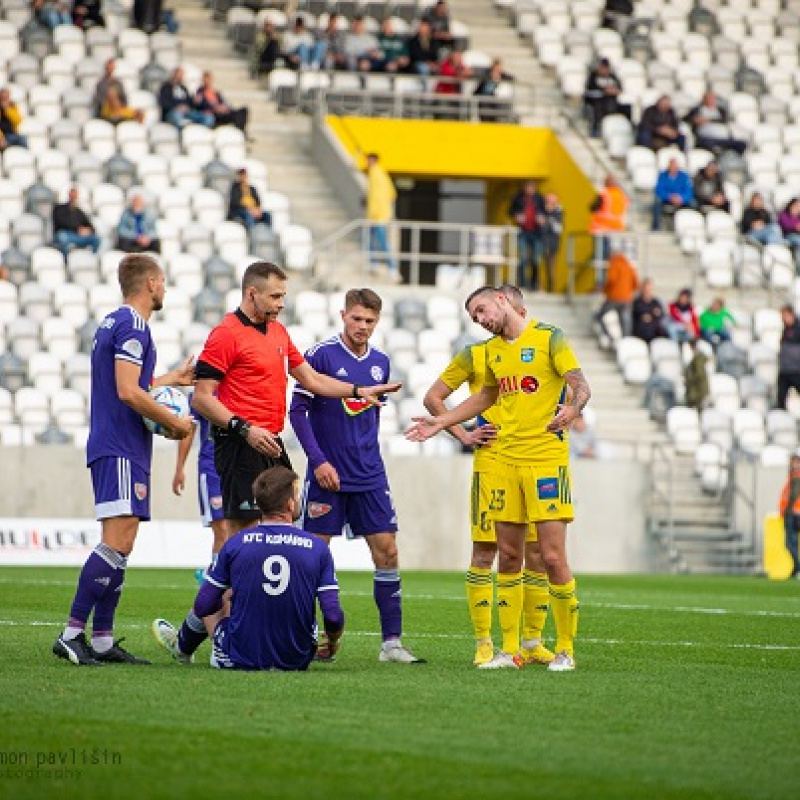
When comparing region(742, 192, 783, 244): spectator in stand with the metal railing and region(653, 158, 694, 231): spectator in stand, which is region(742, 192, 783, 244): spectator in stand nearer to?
region(653, 158, 694, 231): spectator in stand

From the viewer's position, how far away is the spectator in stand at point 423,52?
36469 mm

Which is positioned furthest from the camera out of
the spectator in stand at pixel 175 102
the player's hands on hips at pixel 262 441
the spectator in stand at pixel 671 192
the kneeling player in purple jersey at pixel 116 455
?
the spectator in stand at pixel 671 192

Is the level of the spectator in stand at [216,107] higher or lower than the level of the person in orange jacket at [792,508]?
higher

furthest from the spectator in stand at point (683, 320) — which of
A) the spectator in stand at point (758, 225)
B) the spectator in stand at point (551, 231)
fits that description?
the spectator in stand at point (758, 225)

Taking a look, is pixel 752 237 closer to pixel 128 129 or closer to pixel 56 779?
pixel 128 129

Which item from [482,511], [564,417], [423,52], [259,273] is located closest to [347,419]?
[482,511]

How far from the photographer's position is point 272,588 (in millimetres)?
10258

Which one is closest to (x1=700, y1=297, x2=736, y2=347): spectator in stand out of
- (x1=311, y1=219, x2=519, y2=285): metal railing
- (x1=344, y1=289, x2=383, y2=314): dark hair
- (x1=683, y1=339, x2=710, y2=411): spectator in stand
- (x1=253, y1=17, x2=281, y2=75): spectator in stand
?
(x1=683, y1=339, x2=710, y2=411): spectator in stand

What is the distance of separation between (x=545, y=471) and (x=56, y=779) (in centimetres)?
491

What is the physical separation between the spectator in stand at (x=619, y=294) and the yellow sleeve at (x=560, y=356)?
67.6 feet

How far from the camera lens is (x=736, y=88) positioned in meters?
39.3

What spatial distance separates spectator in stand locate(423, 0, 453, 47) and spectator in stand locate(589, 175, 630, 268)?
16.3ft

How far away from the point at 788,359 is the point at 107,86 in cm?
1167

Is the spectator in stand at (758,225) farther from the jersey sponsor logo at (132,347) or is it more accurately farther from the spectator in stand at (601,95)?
the jersey sponsor logo at (132,347)
